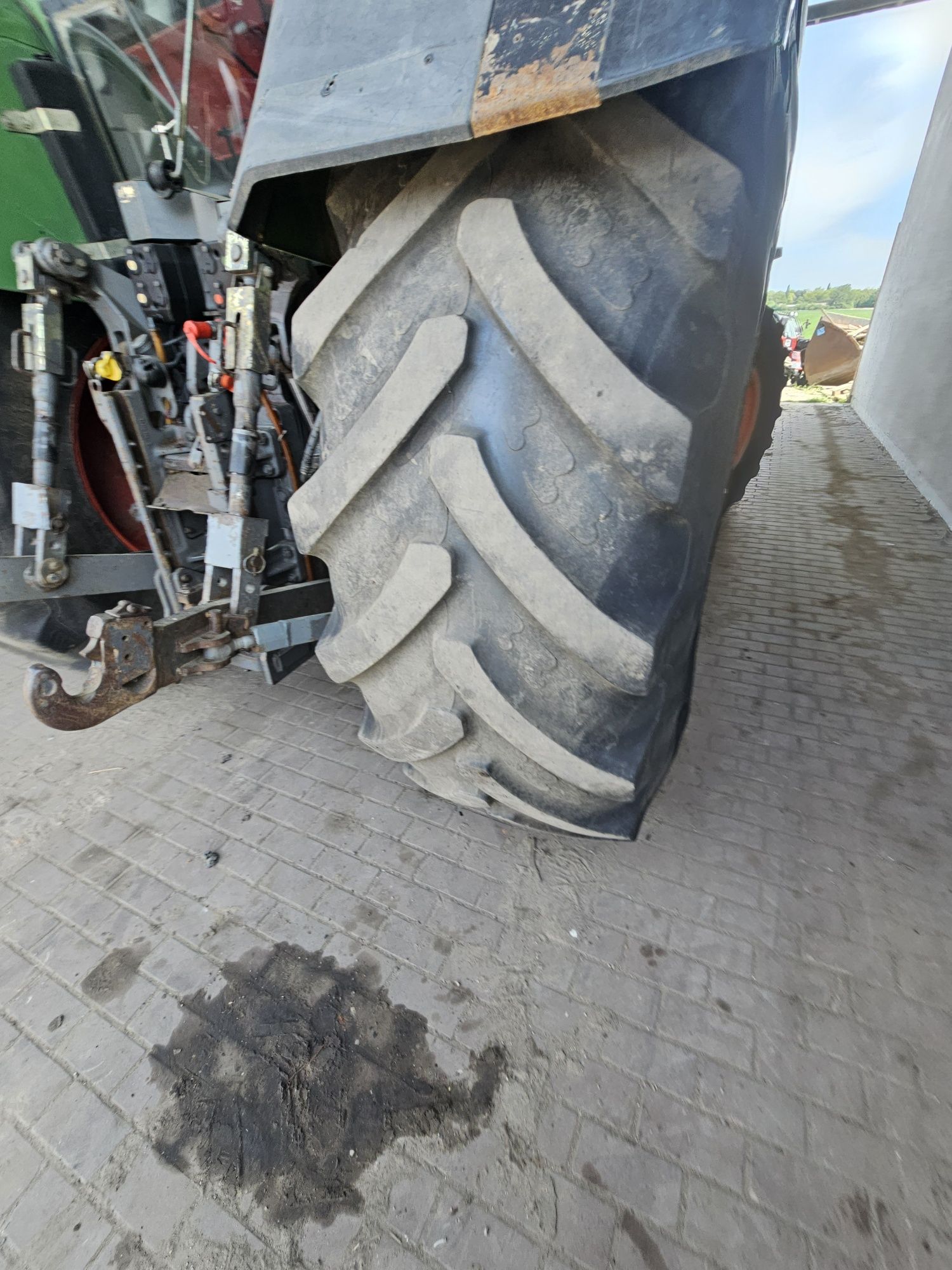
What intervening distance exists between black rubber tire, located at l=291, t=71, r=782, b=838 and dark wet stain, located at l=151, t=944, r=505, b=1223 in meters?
0.56

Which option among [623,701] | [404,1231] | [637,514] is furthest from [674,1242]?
[637,514]

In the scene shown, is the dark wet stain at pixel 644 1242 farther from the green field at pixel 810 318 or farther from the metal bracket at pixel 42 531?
the green field at pixel 810 318

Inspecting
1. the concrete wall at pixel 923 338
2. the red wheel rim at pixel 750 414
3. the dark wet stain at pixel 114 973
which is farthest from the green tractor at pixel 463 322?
the concrete wall at pixel 923 338

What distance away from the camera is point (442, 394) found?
96 centimetres

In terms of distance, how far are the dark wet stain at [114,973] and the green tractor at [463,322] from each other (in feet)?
1.86

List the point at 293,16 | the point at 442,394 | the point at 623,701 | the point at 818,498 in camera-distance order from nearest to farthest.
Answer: the point at 293,16, the point at 442,394, the point at 623,701, the point at 818,498

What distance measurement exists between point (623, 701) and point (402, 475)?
556 mm

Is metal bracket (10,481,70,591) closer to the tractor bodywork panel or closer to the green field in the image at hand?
the tractor bodywork panel

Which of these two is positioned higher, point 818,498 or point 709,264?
point 709,264

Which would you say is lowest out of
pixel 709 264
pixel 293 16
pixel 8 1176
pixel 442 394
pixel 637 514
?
pixel 8 1176

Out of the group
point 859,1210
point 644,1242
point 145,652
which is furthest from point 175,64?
point 859,1210

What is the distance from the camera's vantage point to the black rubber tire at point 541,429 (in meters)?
0.84

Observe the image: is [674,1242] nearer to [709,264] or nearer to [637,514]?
[637,514]

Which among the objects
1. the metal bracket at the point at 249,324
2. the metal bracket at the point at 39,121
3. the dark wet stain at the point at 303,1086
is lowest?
the dark wet stain at the point at 303,1086
